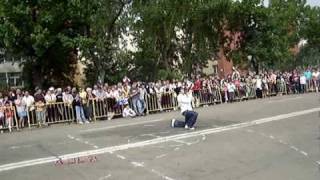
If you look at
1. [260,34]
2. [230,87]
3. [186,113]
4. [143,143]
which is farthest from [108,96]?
[260,34]

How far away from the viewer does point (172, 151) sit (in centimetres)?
1662

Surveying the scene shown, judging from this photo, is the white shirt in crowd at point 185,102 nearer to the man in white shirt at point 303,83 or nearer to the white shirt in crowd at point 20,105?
the white shirt in crowd at point 20,105

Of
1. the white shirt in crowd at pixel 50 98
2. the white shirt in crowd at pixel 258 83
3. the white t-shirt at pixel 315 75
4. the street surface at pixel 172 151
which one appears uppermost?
the white t-shirt at pixel 315 75

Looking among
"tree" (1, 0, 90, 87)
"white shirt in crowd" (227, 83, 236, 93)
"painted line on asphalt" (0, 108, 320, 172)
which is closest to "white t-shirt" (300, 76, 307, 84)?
"white shirt in crowd" (227, 83, 236, 93)

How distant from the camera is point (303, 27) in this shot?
7106 centimetres

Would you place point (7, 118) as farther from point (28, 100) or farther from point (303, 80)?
point (303, 80)

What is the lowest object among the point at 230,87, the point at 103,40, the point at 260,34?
the point at 230,87

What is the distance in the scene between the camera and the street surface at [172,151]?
13.8 m

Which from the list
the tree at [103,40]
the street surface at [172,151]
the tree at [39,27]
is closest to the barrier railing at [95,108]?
the street surface at [172,151]

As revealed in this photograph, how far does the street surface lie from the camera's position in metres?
13.8

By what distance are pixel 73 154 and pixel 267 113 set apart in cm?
1162

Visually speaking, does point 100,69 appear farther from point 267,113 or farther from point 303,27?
point 303,27

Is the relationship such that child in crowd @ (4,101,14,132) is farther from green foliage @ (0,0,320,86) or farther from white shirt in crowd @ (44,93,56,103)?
green foliage @ (0,0,320,86)

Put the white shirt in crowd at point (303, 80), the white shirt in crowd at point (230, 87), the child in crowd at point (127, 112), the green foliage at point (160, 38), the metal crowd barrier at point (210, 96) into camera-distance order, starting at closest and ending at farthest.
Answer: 1. the child in crowd at point (127, 112)
2. the metal crowd barrier at point (210, 96)
3. the white shirt in crowd at point (230, 87)
4. the green foliage at point (160, 38)
5. the white shirt in crowd at point (303, 80)
